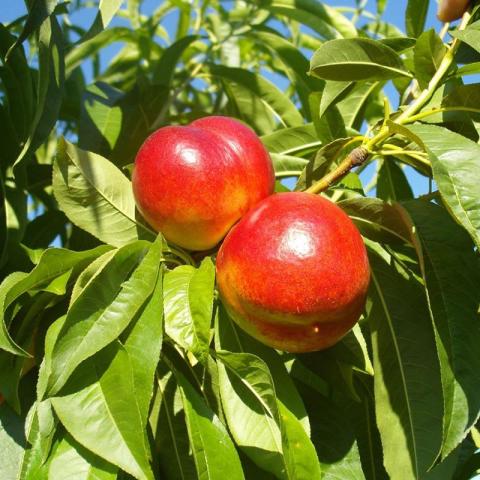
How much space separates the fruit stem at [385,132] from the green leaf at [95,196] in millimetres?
388

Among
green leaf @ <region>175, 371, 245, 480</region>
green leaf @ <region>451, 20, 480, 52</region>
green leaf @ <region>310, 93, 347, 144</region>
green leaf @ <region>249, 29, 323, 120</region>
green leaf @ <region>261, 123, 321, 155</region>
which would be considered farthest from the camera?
green leaf @ <region>249, 29, 323, 120</region>

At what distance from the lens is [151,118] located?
2.01 metres

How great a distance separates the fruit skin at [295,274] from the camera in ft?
3.84

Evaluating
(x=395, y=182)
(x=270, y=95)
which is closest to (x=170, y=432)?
(x=395, y=182)

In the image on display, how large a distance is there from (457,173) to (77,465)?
0.76 metres

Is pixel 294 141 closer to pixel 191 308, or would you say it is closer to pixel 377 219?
pixel 377 219

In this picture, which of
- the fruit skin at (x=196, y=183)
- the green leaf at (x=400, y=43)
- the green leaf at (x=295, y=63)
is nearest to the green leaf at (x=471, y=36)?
the green leaf at (x=400, y=43)

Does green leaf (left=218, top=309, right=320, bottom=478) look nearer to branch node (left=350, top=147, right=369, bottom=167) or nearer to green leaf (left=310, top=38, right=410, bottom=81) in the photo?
branch node (left=350, top=147, right=369, bottom=167)

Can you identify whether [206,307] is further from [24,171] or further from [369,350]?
[24,171]

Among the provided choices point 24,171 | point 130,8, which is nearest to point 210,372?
point 24,171

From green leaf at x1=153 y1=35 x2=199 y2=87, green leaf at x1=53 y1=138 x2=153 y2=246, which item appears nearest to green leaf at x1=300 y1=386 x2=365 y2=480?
green leaf at x1=53 y1=138 x2=153 y2=246

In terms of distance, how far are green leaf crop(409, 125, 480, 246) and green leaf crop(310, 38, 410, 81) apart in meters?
0.28

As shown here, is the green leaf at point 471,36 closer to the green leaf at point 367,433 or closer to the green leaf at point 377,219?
the green leaf at point 377,219

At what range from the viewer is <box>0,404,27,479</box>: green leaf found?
1.26m
